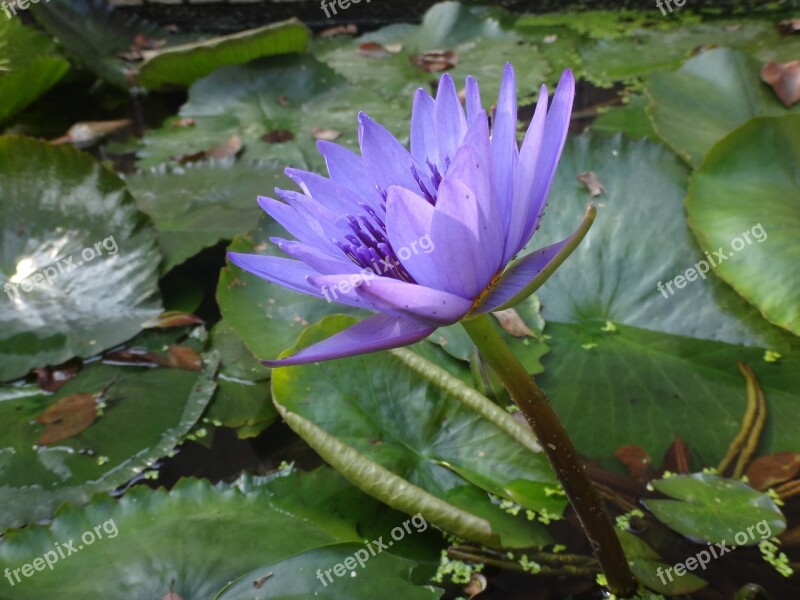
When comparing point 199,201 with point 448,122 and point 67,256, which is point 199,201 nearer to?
point 67,256

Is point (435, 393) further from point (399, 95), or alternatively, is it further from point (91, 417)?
point (399, 95)

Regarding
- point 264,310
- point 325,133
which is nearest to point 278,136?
point 325,133

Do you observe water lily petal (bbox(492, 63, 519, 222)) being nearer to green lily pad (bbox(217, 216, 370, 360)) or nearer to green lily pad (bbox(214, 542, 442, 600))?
green lily pad (bbox(214, 542, 442, 600))

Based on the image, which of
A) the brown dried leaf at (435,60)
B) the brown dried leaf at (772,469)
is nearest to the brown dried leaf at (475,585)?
the brown dried leaf at (772,469)

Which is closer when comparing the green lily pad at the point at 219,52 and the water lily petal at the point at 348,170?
the water lily petal at the point at 348,170

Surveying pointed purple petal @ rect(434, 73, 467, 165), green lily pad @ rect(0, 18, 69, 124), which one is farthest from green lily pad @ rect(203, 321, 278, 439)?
green lily pad @ rect(0, 18, 69, 124)

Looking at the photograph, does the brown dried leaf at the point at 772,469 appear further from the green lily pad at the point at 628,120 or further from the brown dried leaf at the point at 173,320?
the brown dried leaf at the point at 173,320
